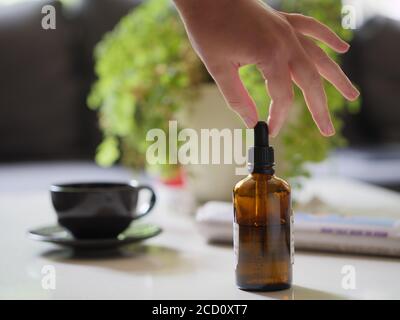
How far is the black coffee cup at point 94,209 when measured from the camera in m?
0.89

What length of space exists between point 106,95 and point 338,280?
28.1 inches

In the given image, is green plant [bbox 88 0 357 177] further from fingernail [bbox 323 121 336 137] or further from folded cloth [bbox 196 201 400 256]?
fingernail [bbox 323 121 336 137]

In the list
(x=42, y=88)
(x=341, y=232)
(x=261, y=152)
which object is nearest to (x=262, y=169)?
(x=261, y=152)

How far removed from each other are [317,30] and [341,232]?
27 centimetres

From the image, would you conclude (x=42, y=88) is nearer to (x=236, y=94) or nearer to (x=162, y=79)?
(x=162, y=79)

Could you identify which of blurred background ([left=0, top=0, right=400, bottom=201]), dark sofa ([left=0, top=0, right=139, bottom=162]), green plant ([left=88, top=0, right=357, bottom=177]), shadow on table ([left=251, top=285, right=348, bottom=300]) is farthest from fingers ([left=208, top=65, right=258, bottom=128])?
dark sofa ([left=0, top=0, right=139, bottom=162])

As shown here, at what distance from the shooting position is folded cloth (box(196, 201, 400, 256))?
85 cm

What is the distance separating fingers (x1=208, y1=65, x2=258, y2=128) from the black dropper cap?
0.02 metres

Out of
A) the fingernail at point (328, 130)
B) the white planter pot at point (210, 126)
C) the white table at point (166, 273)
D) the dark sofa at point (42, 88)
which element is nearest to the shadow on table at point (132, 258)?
the white table at point (166, 273)

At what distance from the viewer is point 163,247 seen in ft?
3.15

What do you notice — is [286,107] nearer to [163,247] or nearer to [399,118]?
[163,247]

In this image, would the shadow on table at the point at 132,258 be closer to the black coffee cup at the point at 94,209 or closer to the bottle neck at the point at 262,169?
the black coffee cup at the point at 94,209

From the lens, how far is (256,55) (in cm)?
71
